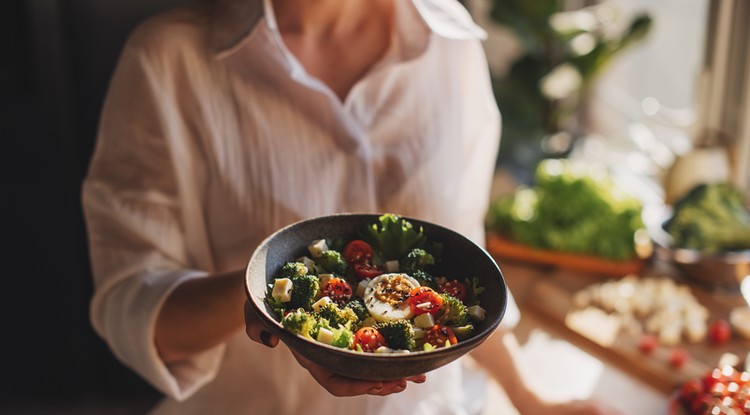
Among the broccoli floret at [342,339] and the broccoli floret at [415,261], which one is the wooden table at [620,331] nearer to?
the broccoli floret at [415,261]

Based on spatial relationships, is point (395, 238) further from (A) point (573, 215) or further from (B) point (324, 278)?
(A) point (573, 215)

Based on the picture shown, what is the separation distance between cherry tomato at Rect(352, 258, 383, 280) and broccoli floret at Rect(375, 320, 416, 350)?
0.12 meters

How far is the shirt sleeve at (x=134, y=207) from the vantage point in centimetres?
132

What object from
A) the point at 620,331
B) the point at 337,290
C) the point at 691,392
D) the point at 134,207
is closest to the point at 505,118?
the point at 620,331

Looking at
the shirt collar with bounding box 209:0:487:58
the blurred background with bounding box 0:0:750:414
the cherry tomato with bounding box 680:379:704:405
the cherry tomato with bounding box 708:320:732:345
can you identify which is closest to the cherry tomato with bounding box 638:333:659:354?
the cherry tomato with bounding box 708:320:732:345

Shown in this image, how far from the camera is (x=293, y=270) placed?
97 cm

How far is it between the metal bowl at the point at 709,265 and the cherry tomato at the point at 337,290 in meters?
1.22

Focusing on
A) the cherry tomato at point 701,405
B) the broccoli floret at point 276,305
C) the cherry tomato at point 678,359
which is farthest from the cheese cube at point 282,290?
the cherry tomato at point 678,359

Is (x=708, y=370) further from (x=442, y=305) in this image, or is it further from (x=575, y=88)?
(x=575, y=88)

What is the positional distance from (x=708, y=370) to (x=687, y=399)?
0.22 metres

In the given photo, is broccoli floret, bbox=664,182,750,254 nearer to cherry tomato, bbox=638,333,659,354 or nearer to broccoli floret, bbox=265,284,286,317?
cherry tomato, bbox=638,333,659,354

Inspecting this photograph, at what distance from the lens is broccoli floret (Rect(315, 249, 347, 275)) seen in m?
1.00

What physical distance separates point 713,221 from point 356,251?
1.23 meters

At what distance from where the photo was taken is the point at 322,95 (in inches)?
54.4
